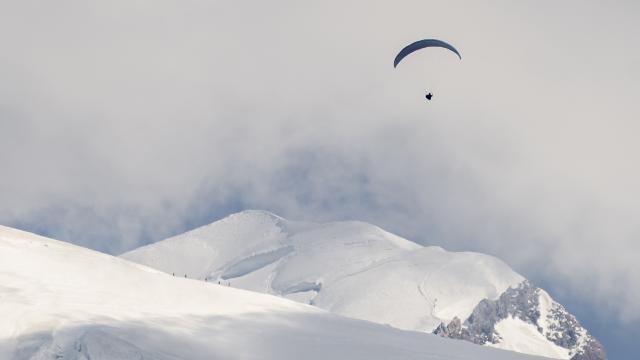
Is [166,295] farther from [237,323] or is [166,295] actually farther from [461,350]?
[461,350]

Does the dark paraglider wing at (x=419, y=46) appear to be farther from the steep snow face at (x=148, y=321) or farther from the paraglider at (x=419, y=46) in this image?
the steep snow face at (x=148, y=321)

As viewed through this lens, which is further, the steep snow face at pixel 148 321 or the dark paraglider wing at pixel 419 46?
the dark paraglider wing at pixel 419 46

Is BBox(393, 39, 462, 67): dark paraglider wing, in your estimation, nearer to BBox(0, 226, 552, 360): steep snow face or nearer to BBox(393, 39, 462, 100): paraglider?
BBox(393, 39, 462, 100): paraglider

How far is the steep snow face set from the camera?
11188 centimetres

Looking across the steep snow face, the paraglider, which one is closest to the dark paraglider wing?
the paraglider

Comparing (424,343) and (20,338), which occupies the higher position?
(424,343)

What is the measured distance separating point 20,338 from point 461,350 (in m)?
53.9

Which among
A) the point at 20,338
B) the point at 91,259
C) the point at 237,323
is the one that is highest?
the point at 91,259

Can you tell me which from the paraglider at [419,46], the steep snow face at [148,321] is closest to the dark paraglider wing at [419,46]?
the paraglider at [419,46]

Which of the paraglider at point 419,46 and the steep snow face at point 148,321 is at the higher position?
the paraglider at point 419,46

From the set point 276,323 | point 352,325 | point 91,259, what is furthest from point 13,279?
point 352,325

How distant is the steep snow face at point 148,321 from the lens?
367 ft

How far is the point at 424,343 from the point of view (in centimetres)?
13538

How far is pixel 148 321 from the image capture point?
12219 centimetres
